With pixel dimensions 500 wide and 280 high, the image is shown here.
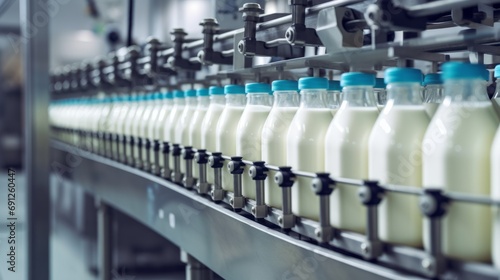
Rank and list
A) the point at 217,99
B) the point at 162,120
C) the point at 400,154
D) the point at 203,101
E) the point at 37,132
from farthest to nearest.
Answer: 1. the point at 37,132
2. the point at 162,120
3. the point at 203,101
4. the point at 217,99
5. the point at 400,154

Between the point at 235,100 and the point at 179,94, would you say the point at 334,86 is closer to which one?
the point at 235,100

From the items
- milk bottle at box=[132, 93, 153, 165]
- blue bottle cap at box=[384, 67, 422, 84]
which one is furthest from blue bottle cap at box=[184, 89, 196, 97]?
blue bottle cap at box=[384, 67, 422, 84]

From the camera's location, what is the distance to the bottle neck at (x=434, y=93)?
0.78 m

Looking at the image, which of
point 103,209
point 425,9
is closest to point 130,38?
point 103,209

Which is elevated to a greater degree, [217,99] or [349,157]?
[217,99]

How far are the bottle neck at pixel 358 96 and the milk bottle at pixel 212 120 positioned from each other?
0.46 m

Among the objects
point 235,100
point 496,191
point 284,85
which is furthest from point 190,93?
point 496,191

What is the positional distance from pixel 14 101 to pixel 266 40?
5.87 metres

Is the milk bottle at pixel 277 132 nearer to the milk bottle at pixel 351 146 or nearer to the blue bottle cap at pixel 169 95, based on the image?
the milk bottle at pixel 351 146

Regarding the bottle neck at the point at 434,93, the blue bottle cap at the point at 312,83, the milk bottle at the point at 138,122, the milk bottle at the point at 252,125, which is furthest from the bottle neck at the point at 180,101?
the bottle neck at the point at 434,93

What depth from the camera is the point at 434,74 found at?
760mm

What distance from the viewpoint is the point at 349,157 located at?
70 cm

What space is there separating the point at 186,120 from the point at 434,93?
0.73 m

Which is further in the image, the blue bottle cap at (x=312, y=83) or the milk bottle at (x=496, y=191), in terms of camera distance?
the blue bottle cap at (x=312, y=83)
